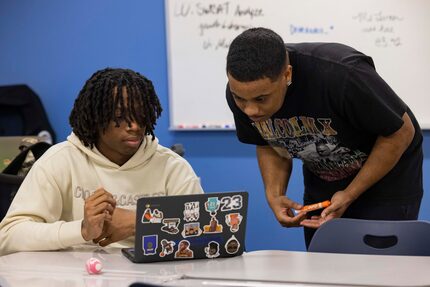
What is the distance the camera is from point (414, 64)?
3377mm

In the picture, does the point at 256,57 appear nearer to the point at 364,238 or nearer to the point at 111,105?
the point at 111,105

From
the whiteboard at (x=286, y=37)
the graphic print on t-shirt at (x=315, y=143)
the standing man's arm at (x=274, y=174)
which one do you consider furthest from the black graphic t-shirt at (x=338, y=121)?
the whiteboard at (x=286, y=37)

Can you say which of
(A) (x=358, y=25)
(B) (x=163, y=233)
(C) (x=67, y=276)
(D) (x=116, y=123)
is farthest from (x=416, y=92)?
(C) (x=67, y=276)

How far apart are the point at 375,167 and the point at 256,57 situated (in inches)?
20.8

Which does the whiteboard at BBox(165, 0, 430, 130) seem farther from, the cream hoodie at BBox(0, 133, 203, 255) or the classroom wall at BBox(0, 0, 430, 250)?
the cream hoodie at BBox(0, 133, 203, 255)

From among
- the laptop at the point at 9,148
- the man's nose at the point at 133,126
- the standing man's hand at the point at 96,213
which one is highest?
the man's nose at the point at 133,126

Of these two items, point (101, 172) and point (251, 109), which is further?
point (101, 172)

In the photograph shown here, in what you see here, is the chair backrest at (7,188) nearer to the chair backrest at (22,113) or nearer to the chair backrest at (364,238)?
Result: the chair backrest at (364,238)

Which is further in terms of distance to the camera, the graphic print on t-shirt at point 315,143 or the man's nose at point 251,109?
the graphic print on t-shirt at point 315,143

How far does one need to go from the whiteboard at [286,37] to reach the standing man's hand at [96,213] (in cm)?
187

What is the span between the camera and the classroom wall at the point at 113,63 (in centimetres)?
371

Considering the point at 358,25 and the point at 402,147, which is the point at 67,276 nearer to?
the point at 402,147

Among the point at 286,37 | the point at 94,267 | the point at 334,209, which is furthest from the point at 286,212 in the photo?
the point at 286,37

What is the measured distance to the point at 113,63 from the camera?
389 cm
